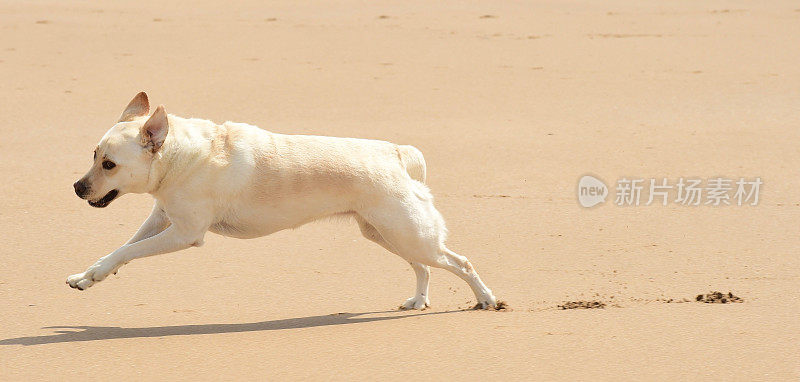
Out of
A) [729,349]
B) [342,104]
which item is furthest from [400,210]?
[342,104]

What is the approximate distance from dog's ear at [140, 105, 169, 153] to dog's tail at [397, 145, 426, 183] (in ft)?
4.86

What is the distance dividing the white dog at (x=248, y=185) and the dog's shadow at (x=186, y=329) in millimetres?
289

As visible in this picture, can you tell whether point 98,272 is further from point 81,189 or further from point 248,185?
point 248,185

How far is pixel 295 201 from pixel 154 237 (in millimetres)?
862

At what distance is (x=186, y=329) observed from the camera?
657cm

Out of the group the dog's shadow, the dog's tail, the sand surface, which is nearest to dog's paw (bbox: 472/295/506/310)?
the sand surface

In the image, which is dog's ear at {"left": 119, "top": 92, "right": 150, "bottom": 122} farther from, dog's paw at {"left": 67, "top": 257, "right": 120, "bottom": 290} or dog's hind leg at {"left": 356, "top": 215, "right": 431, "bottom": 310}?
dog's hind leg at {"left": 356, "top": 215, "right": 431, "bottom": 310}

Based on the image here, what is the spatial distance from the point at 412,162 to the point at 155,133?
5.30 ft

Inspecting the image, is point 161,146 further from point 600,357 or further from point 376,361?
point 600,357

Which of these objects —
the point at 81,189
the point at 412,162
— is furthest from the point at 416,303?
the point at 81,189

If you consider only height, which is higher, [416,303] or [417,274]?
[417,274]

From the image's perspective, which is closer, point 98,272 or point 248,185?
point 98,272

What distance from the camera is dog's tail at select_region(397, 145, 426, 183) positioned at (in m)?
7.11

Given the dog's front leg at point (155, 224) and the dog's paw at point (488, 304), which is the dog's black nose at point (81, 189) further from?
the dog's paw at point (488, 304)
